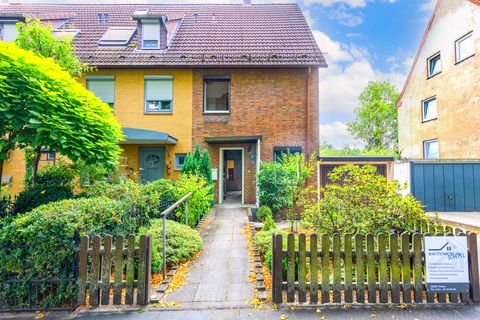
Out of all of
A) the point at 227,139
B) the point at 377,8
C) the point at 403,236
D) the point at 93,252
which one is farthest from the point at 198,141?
the point at 377,8

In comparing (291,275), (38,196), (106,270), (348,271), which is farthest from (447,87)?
(38,196)

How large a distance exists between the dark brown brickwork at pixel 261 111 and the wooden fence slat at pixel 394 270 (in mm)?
7077

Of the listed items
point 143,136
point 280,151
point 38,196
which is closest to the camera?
point 38,196

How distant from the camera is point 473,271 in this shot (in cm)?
Result: 328

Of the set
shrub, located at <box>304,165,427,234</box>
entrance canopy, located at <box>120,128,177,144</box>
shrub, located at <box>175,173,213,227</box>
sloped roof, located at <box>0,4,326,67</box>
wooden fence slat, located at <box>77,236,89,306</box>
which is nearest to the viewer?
wooden fence slat, located at <box>77,236,89,306</box>

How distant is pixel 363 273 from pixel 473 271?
4.68 feet

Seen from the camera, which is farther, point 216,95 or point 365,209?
point 216,95

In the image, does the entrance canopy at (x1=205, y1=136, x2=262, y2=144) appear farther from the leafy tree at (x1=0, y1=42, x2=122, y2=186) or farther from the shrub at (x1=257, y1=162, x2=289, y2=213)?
the leafy tree at (x1=0, y1=42, x2=122, y2=186)

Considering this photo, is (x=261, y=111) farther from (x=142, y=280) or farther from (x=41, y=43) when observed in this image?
(x=142, y=280)

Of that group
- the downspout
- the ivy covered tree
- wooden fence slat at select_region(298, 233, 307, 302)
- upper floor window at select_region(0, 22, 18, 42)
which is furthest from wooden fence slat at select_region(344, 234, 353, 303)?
upper floor window at select_region(0, 22, 18, 42)

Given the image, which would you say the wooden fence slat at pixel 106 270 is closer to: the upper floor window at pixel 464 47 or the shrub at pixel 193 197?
the shrub at pixel 193 197

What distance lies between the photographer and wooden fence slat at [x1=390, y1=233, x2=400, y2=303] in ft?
10.7

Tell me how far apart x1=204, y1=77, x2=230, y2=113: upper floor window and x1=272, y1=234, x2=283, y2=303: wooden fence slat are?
26.5 feet

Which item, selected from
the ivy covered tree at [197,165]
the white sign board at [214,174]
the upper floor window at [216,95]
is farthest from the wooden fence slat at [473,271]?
the upper floor window at [216,95]
